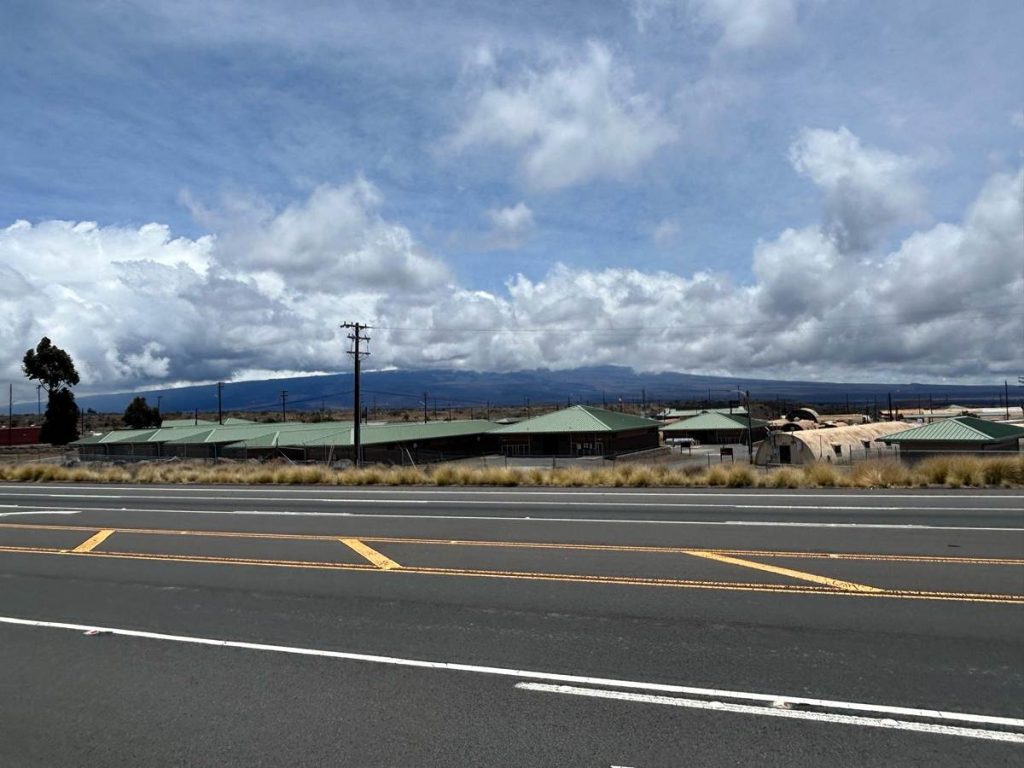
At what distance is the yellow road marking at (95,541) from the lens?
1309cm

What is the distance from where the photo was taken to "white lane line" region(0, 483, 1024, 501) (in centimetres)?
1853

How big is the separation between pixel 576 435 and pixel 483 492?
41.3m

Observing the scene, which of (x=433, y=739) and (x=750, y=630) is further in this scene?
(x=750, y=630)

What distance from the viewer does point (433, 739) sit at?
499 centimetres

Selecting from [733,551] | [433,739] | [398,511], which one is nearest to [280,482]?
[398,511]

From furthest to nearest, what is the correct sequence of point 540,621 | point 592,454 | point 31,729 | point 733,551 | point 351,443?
point 592,454 → point 351,443 → point 733,551 → point 540,621 → point 31,729

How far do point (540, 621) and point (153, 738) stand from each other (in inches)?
143

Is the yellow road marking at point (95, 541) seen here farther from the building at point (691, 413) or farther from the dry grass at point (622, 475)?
the building at point (691, 413)

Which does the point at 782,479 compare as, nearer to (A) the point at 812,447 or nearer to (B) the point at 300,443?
(A) the point at 812,447

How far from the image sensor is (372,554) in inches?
460

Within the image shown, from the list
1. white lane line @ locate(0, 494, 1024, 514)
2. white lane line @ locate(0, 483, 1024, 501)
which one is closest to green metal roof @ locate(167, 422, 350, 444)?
white lane line @ locate(0, 483, 1024, 501)

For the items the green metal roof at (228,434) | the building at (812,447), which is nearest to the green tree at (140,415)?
the green metal roof at (228,434)

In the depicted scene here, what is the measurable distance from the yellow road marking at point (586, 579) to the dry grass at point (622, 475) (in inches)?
535

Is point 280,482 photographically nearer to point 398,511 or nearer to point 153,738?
point 398,511
